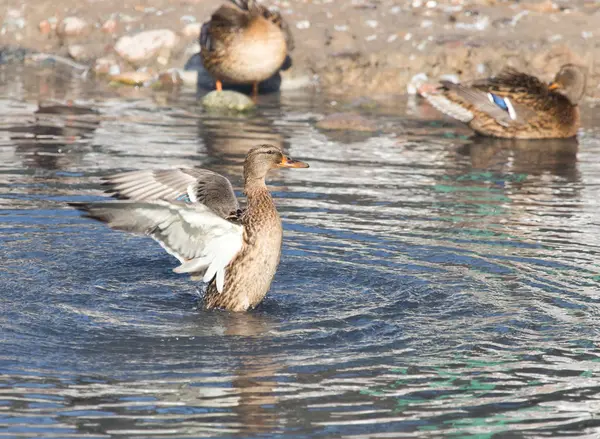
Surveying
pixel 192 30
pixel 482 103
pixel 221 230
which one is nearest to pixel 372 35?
pixel 192 30

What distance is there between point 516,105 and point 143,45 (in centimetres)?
599

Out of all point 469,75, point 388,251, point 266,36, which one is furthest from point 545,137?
point 388,251

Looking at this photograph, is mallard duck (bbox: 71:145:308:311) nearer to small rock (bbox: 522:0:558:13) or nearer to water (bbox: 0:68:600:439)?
water (bbox: 0:68:600:439)

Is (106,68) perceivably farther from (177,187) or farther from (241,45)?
(177,187)

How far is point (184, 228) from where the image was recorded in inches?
277

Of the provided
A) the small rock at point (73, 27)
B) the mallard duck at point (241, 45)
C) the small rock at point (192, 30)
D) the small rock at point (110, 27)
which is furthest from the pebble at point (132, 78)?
the mallard duck at point (241, 45)

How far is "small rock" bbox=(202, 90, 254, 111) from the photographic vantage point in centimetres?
1445

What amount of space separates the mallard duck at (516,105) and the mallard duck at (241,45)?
2567mm

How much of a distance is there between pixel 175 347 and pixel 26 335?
0.86 m

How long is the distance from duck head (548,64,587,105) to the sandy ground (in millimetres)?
1995

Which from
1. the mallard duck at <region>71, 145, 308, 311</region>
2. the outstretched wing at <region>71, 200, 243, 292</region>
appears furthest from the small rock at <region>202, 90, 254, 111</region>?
the outstretched wing at <region>71, 200, 243, 292</region>

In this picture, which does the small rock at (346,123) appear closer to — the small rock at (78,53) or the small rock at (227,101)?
the small rock at (227,101)

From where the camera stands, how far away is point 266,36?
14.8 meters

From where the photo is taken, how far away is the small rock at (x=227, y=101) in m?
14.4
